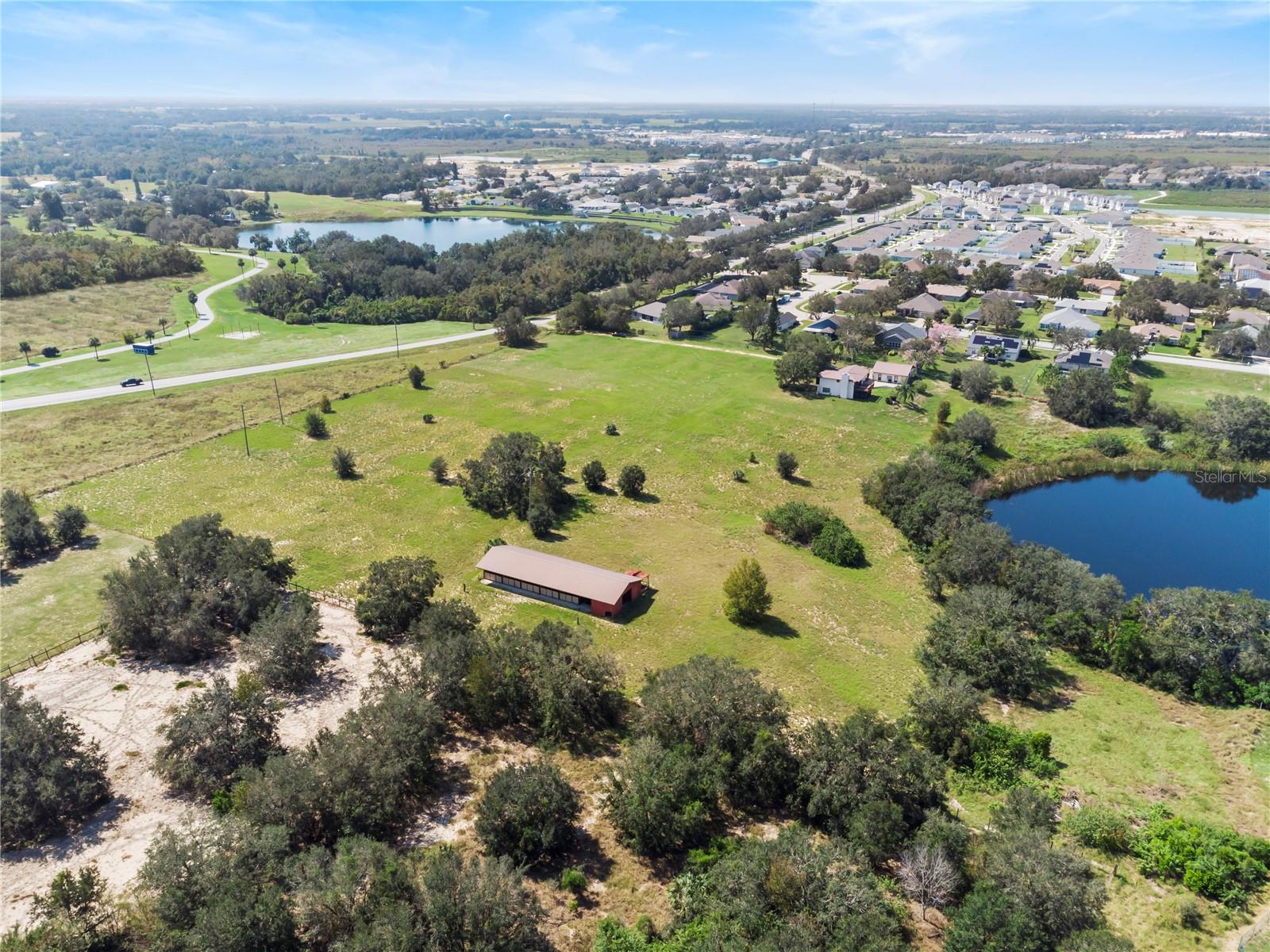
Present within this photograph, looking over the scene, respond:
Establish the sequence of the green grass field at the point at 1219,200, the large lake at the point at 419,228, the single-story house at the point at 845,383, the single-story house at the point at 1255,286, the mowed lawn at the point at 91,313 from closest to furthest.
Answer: the single-story house at the point at 845,383 → the mowed lawn at the point at 91,313 → the single-story house at the point at 1255,286 → the large lake at the point at 419,228 → the green grass field at the point at 1219,200

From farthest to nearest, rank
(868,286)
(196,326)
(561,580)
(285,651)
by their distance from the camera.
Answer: (868,286) → (196,326) → (561,580) → (285,651)

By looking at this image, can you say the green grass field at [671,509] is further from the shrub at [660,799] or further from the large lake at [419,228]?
the large lake at [419,228]

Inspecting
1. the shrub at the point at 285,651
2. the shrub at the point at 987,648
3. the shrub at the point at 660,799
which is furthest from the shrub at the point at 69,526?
the shrub at the point at 987,648

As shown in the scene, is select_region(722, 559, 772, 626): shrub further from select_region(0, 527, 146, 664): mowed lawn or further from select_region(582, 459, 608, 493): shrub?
select_region(0, 527, 146, 664): mowed lawn

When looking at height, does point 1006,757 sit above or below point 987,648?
below

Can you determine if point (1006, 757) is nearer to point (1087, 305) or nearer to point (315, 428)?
point (315, 428)

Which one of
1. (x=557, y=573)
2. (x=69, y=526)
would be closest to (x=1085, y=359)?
(x=557, y=573)

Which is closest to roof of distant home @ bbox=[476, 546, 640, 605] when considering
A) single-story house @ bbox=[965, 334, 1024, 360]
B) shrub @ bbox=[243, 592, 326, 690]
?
shrub @ bbox=[243, 592, 326, 690]
